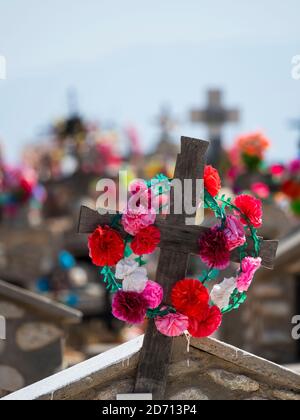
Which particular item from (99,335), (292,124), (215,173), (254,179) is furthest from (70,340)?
(215,173)

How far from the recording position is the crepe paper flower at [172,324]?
4.28 meters

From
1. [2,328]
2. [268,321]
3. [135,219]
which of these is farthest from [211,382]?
[268,321]

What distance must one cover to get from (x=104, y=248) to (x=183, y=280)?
421 millimetres

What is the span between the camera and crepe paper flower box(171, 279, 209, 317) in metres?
4.30

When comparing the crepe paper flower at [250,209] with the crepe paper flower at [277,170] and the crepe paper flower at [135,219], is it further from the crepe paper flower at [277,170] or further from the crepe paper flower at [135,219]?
the crepe paper flower at [277,170]

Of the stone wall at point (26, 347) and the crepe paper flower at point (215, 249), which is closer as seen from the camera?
the crepe paper flower at point (215, 249)

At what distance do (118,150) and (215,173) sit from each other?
1557 cm

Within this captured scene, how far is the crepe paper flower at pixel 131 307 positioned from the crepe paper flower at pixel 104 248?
7.4 inches

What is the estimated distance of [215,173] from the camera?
15.1 ft

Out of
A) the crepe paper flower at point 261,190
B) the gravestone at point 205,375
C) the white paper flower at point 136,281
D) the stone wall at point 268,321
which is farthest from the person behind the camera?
the crepe paper flower at point 261,190

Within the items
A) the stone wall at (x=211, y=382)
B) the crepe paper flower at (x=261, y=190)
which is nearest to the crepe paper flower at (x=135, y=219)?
the stone wall at (x=211, y=382)

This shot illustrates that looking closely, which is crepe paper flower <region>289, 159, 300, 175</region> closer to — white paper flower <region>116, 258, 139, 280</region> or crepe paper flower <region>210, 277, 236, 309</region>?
crepe paper flower <region>210, 277, 236, 309</region>

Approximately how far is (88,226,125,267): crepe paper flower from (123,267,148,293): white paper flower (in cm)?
11

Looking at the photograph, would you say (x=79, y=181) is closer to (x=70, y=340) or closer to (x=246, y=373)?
(x=70, y=340)
